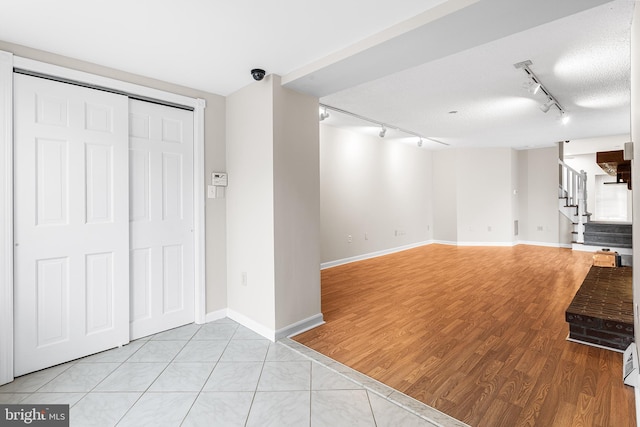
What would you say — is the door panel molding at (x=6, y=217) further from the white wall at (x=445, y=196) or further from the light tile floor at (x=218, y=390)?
the white wall at (x=445, y=196)

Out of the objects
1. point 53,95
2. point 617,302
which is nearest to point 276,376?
point 53,95

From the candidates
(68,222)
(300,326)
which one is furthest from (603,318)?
(68,222)

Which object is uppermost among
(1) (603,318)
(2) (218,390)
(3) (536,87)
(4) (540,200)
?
(3) (536,87)

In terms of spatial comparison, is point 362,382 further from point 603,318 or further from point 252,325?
point 603,318

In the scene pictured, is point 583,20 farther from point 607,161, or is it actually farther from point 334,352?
point 607,161

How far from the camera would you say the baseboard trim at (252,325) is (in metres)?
2.84

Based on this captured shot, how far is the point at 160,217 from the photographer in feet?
9.91

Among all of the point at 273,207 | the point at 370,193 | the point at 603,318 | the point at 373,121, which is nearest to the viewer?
the point at 603,318

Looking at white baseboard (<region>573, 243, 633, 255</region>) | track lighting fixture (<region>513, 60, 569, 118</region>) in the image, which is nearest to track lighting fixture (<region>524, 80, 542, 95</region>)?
track lighting fixture (<region>513, 60, 569, 118</region>)

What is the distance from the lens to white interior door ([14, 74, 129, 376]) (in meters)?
2.31

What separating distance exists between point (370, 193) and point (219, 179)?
3939mm

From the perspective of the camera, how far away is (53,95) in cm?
243

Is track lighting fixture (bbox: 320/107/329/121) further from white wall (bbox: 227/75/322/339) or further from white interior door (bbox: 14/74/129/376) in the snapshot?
white interior door (bbox: 14/74/129/376)

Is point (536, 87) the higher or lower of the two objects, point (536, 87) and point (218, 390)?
the higher
